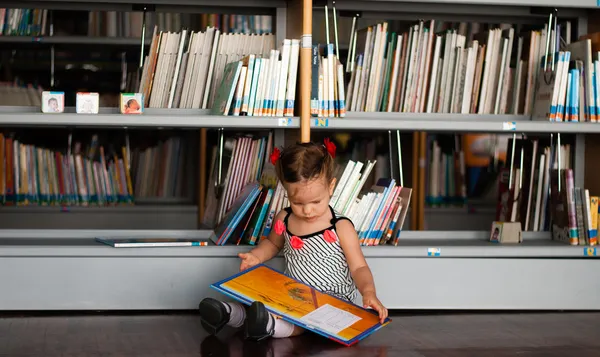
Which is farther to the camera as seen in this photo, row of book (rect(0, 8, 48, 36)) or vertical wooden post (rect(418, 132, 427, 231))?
vertical wooden post (rect(418, 132, 427, 231))

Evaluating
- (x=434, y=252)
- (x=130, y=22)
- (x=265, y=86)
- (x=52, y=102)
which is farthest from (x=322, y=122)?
(x=130, y=22)

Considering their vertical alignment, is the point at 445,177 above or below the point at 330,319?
above

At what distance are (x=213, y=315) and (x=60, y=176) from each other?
206 cm

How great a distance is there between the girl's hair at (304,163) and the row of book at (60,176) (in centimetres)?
184

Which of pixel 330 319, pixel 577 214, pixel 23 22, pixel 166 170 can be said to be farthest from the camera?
pixel 166 170

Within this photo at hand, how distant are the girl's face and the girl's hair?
0.02m

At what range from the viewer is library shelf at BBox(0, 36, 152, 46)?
4301mm

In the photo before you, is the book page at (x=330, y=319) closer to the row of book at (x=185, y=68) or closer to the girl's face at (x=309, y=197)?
the girl's face at (x=309, y=197)

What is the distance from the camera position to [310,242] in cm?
292

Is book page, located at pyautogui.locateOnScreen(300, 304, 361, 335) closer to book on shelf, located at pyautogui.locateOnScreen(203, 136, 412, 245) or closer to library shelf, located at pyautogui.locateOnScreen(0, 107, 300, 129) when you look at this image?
book on shelf, located at pyautogui.locateOnScreen(203, 136, 412, 245)

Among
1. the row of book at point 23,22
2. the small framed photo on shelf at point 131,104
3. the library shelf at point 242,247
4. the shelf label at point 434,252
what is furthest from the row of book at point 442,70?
the row of book at point 23,22

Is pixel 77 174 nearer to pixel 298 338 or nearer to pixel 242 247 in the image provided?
pixel 242 247

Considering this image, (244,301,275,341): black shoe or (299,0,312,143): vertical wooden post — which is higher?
(299,0,312,143): vertical wooden post

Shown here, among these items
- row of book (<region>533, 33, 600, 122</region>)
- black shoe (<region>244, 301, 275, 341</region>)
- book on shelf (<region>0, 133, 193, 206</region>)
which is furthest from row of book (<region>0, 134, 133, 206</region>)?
row of book (<region>533, 33, 600, 122</region>)
